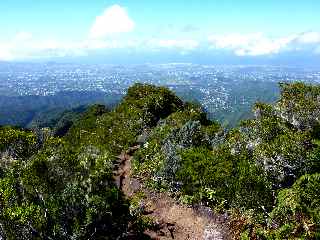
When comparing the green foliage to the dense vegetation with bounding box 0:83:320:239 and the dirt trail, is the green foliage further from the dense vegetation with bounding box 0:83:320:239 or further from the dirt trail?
the dirt trail

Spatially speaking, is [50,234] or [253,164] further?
[253,164]

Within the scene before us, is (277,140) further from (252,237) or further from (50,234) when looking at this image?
(50,234)

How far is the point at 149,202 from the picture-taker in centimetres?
3319

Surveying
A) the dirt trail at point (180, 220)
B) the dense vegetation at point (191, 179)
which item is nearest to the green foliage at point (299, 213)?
the dense vegetation at point (191, 179)

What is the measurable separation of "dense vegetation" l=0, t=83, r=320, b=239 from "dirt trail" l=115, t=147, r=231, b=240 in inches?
25.4

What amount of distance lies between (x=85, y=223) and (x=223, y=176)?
867cm

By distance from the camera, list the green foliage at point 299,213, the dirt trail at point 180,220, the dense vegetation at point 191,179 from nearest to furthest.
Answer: the green foliage at point 299,213 → the dense vegetation at point 191,179 → the dirt trail at point 180,220

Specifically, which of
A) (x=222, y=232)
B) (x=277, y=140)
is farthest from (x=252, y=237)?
(x=277, y=140)

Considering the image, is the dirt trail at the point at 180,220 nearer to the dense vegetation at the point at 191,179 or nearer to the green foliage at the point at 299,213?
the dense vegetation at the point at 191,179

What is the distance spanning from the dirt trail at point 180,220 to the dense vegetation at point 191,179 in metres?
0.64

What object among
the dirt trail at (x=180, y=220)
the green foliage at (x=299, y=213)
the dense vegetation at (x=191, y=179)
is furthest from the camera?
the dirt trail at (x=180, y=220)

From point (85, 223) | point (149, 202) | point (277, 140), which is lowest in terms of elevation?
point (149, 202)

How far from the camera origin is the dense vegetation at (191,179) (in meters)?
23.1

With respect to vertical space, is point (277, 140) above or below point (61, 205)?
above
